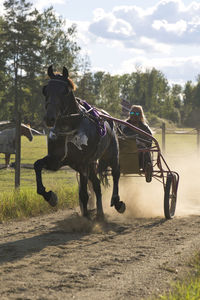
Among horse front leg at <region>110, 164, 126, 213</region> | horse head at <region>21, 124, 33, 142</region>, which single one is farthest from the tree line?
horse front leg at <region>110, 164, 126, 213</region>

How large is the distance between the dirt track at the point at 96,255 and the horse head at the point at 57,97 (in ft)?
4.93

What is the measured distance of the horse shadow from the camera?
5.70 m

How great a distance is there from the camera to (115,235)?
22.3 ft

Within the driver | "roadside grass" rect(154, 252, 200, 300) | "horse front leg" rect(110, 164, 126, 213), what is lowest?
"roadside grass" rect(154, 252, 200, 300)

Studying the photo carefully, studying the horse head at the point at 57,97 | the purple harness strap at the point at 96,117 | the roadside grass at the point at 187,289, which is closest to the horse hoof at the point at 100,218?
the purple harness strap at the point at 96,117

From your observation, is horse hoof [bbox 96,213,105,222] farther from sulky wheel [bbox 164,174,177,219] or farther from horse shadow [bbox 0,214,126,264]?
sulky wheel [bbox 164,174,177,219]

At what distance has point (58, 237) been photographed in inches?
260

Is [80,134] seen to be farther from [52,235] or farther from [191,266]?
[191,266]

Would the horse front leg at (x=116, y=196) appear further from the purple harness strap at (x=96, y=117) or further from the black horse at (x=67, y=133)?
the purple harness strap at (x=96, y=117)

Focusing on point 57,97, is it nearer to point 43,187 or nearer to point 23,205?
point 43,187

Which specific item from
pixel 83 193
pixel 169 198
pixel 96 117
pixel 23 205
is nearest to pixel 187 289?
pixel 83 193

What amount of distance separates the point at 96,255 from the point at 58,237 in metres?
1.14

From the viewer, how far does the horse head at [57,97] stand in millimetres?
6098

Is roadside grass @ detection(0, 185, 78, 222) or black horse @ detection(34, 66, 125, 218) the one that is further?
roadside grass @ detection(0, 185, 78, 222)
